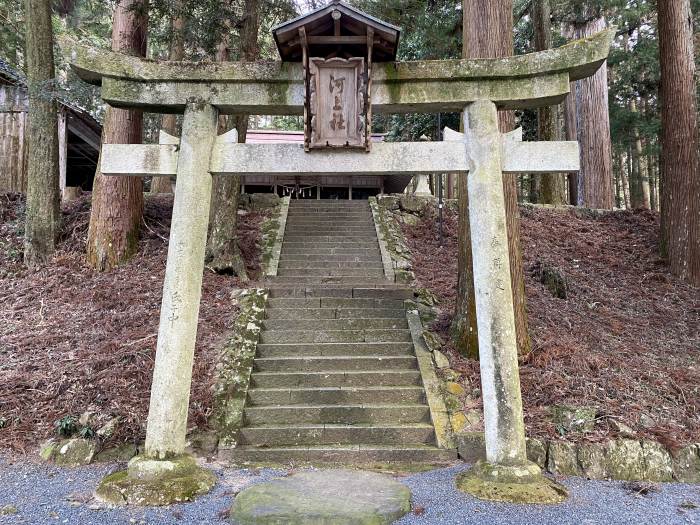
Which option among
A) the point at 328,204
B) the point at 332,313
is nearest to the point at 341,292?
the point at 332,313

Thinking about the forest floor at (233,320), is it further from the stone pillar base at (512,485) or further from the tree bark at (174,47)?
the tree bark at (174,47)

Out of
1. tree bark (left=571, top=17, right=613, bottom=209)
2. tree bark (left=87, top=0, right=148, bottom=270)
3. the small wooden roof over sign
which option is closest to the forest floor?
tree bark (left=87, top=0, right=148, bottom=270)

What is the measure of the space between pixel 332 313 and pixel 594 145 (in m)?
10.4

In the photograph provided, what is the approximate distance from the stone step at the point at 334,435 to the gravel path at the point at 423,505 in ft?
2.45

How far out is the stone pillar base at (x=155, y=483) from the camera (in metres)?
3.83

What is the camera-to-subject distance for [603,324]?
24.5ft

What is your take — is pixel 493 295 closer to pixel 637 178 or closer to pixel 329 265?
pixel 329 265

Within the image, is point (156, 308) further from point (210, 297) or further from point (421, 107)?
point (421, 107)

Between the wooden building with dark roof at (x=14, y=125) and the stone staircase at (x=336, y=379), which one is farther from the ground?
the wooden building with dark roof at (x=14, y=125)

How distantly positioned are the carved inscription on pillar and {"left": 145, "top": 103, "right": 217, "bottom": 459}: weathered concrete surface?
95 centimetres

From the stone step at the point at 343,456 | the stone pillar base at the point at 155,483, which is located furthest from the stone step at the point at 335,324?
the stone pillar base at the point at 155,483

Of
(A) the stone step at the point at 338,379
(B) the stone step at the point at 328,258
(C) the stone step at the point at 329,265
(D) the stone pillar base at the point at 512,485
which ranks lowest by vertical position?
(D) the stone pillar base at the point at 512,485

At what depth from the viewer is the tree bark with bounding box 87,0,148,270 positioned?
28.2ft

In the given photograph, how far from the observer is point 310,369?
6352 mm
